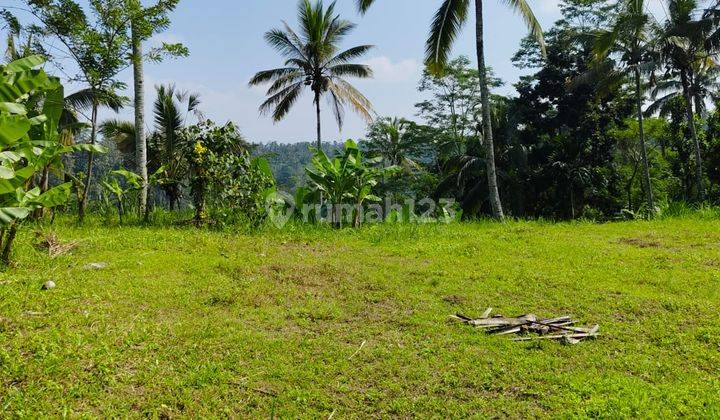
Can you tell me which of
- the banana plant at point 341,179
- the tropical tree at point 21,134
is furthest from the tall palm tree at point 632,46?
the tropical tree at point 21,134

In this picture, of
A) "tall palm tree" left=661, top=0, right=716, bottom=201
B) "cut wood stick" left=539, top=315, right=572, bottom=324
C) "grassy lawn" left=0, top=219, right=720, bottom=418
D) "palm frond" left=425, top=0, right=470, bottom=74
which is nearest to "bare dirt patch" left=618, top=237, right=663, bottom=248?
"grassy lawn" left=0, top=219, right=720, bottom=418

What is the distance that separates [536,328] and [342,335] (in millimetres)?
1597

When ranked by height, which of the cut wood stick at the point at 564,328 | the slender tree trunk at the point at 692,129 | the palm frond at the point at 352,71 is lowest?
the cut wood stick at the point at 564,328

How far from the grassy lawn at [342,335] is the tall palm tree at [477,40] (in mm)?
4670

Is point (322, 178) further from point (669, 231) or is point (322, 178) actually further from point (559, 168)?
point (559, 168)

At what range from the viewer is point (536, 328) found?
4.12 m

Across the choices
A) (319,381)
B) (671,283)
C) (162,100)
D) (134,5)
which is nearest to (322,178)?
(134,5)

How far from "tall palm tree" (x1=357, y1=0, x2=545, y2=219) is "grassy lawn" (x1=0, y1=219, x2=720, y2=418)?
Answer: 4670 mm

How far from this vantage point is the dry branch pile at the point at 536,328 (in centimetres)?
395

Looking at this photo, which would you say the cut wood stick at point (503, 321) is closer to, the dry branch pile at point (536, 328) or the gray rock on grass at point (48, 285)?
the dry branch pile at point (536, 328)

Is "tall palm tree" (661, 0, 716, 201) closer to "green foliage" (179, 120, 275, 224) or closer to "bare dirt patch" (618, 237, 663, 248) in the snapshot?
"bare dirt patch" (618, 237, 663, 248)

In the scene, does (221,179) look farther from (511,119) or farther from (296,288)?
(511,119)

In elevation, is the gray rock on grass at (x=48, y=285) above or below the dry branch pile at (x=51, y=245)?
below

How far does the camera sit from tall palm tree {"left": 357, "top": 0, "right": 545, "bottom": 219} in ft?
35.8
